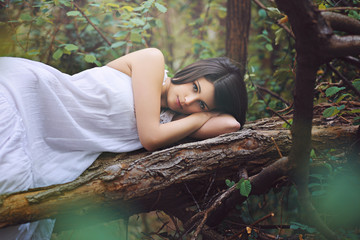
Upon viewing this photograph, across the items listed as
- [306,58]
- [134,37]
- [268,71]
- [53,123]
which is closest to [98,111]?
[53,123]

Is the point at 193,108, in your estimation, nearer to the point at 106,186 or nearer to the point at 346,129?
the point at 106,186

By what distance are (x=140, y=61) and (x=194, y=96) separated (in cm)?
43

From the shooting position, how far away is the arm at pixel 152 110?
5.59 feet

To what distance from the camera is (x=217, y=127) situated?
71.8 inches

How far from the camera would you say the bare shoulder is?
1.83 m

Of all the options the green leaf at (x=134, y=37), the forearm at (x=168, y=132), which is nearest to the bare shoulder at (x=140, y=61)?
the forearm at (x=168, y=132)

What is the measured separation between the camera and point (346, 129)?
66.8 inches

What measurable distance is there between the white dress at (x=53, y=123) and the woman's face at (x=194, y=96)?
154 millimetres

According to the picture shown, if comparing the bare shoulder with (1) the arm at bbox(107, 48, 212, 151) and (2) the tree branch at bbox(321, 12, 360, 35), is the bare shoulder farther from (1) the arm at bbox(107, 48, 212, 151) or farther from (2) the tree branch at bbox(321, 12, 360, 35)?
(2) the tree branch at bbox(321, 12, 360, 35)

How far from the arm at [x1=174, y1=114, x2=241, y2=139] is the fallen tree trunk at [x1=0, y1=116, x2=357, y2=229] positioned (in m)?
0.19

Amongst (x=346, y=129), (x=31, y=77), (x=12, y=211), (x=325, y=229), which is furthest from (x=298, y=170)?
(x=31, y=77)

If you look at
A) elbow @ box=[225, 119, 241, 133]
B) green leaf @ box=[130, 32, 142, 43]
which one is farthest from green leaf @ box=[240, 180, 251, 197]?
green leaf @ box=[130, 32, 142, 43]

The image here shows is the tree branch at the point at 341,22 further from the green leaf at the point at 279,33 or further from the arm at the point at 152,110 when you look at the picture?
the green leaf at the point at 279,33

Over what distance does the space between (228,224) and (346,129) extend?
0.93 meters
